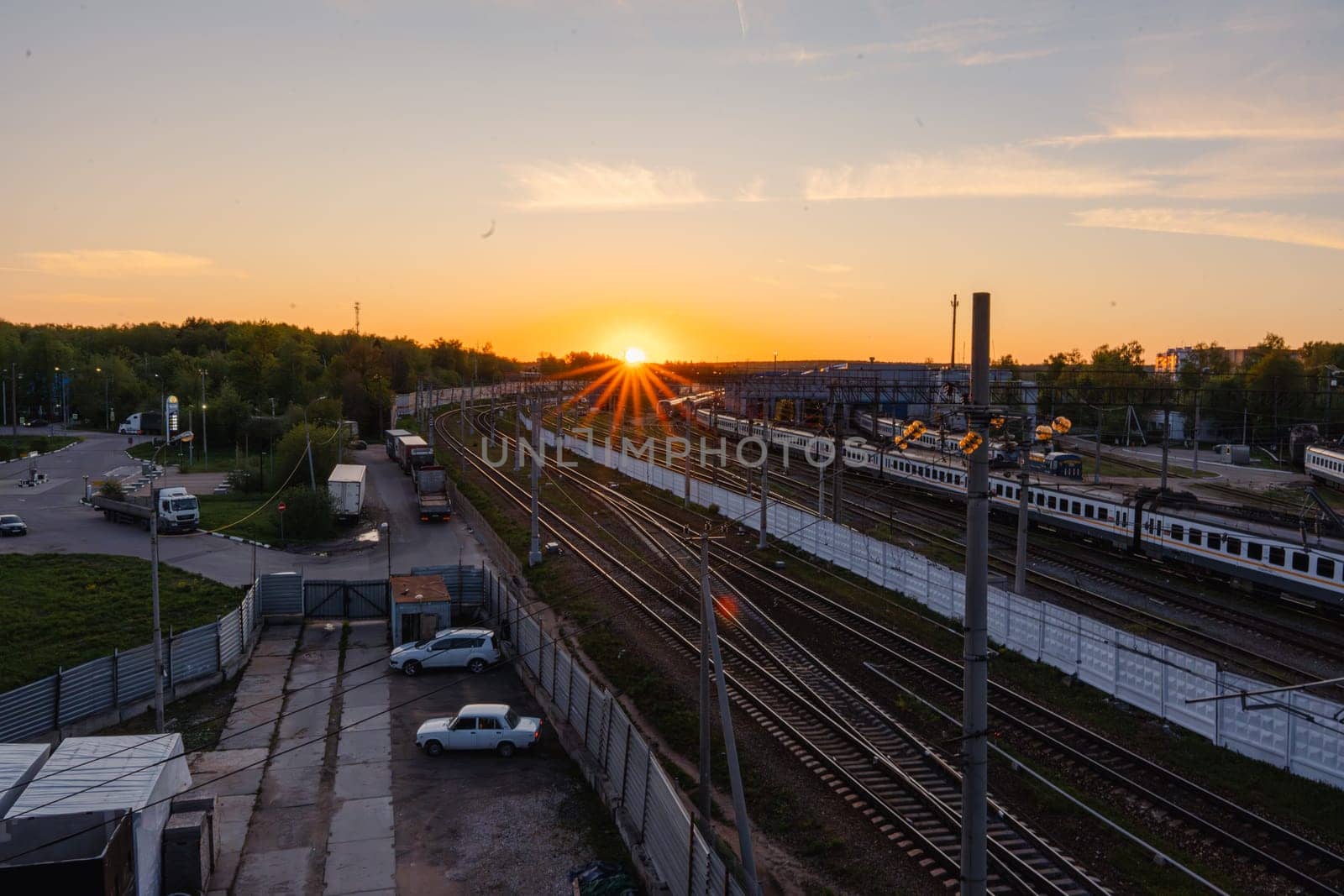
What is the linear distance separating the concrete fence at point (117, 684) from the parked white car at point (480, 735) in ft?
21.2

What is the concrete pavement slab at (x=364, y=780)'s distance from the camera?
52.3 feet

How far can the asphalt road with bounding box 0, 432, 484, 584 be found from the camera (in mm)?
33781

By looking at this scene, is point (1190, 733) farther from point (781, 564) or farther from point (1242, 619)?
point (781, 564)

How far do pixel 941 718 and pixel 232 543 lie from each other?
30514mm

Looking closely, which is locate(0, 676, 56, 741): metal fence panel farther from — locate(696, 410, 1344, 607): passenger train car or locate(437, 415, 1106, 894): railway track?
locate(696, 410, 1344, 607): passenger train car

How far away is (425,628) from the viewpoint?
24.6m

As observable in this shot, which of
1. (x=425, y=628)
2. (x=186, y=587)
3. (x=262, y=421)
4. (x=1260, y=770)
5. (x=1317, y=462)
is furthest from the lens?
(x=262, y=421)

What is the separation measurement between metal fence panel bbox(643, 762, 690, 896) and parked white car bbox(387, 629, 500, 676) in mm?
10417

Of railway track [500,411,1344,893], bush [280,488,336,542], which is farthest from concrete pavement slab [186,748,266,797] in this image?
bush [280,488,336,542]

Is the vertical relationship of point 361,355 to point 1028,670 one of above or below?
above

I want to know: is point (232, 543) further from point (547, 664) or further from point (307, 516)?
point (547, 664)

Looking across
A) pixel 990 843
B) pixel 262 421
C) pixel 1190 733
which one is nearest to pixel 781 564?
pixel 1190 733

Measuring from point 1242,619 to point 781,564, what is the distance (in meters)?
12.9

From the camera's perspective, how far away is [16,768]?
516 inches
